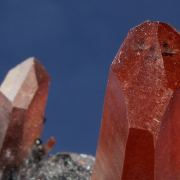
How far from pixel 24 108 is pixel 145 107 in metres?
3.93

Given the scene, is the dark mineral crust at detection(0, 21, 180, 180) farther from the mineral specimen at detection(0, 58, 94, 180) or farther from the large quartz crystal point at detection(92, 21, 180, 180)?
the mineral specimen at detection(0, 58, 94, 180)

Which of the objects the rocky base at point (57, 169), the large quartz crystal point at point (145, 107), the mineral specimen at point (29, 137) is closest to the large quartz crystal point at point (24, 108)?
the mineral specimen at point (29, 137)

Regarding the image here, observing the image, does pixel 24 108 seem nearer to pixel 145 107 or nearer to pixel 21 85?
pixel 21 85

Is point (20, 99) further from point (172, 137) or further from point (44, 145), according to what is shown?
point (172, 137)

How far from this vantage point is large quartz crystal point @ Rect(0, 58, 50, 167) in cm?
758

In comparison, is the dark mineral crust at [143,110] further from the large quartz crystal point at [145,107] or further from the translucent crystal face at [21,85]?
the translucent crystal face at [21,85]

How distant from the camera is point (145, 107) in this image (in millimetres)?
3904

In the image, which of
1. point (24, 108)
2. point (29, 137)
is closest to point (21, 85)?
point (24, 108)

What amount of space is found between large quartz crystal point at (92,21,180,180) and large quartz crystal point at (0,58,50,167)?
3.50m

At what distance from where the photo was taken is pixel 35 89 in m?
7.91

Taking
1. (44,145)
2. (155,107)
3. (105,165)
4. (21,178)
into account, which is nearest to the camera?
(155,107)

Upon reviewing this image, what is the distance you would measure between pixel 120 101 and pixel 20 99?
386cm

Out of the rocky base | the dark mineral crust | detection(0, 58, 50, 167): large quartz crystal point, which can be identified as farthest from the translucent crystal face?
the dark mineral crust

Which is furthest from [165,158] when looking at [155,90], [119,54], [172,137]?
[119,54]
